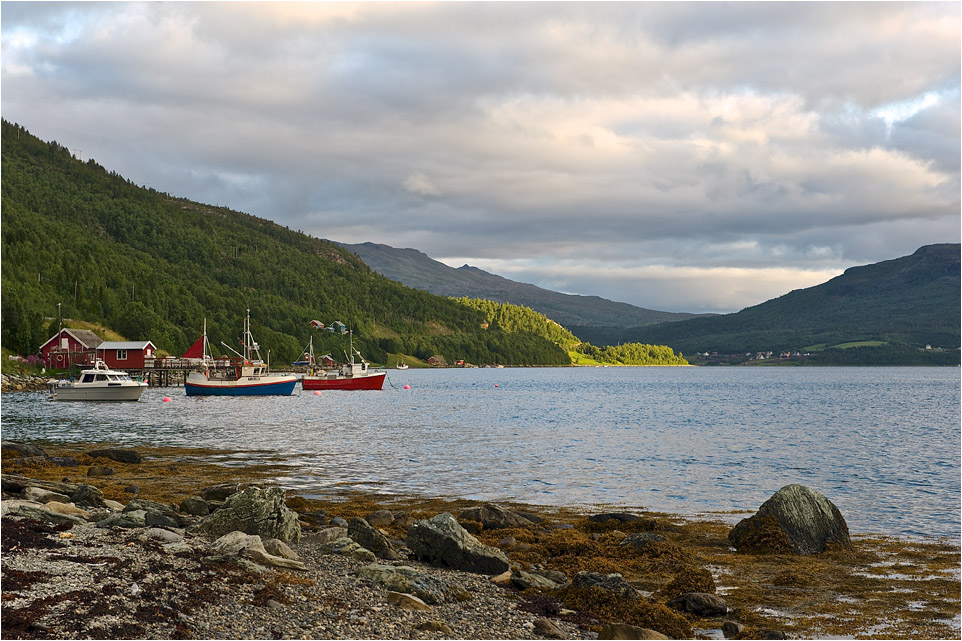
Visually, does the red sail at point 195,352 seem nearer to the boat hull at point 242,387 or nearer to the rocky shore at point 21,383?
the rocky shore at point 21,383

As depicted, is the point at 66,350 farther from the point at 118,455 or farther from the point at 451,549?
the point at 451,549

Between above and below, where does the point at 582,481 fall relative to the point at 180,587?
below

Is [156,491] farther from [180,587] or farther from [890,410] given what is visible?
[890,410]

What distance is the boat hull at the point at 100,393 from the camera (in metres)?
96.2

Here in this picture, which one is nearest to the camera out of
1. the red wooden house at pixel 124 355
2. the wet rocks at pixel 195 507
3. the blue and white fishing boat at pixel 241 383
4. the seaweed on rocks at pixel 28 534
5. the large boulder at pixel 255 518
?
the seaweed on rocks at pixel 28 534

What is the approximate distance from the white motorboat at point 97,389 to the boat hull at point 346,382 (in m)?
45.5

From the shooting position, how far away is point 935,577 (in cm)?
1862

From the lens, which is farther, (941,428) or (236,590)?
(941,428)

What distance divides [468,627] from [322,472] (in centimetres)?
2573

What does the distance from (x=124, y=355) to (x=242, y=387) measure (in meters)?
44.1

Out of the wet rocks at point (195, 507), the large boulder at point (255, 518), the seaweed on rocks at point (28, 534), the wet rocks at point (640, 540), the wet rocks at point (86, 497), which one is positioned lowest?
the wet rocks at point (640, 540)

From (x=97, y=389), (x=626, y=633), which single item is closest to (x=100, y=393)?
(x=97, y=389)

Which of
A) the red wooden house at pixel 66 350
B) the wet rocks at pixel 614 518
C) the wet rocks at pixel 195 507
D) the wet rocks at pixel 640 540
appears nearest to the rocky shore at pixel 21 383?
the red wooden house at pixel 66 350

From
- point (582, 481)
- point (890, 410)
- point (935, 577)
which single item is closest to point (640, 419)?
point (890, 410)
